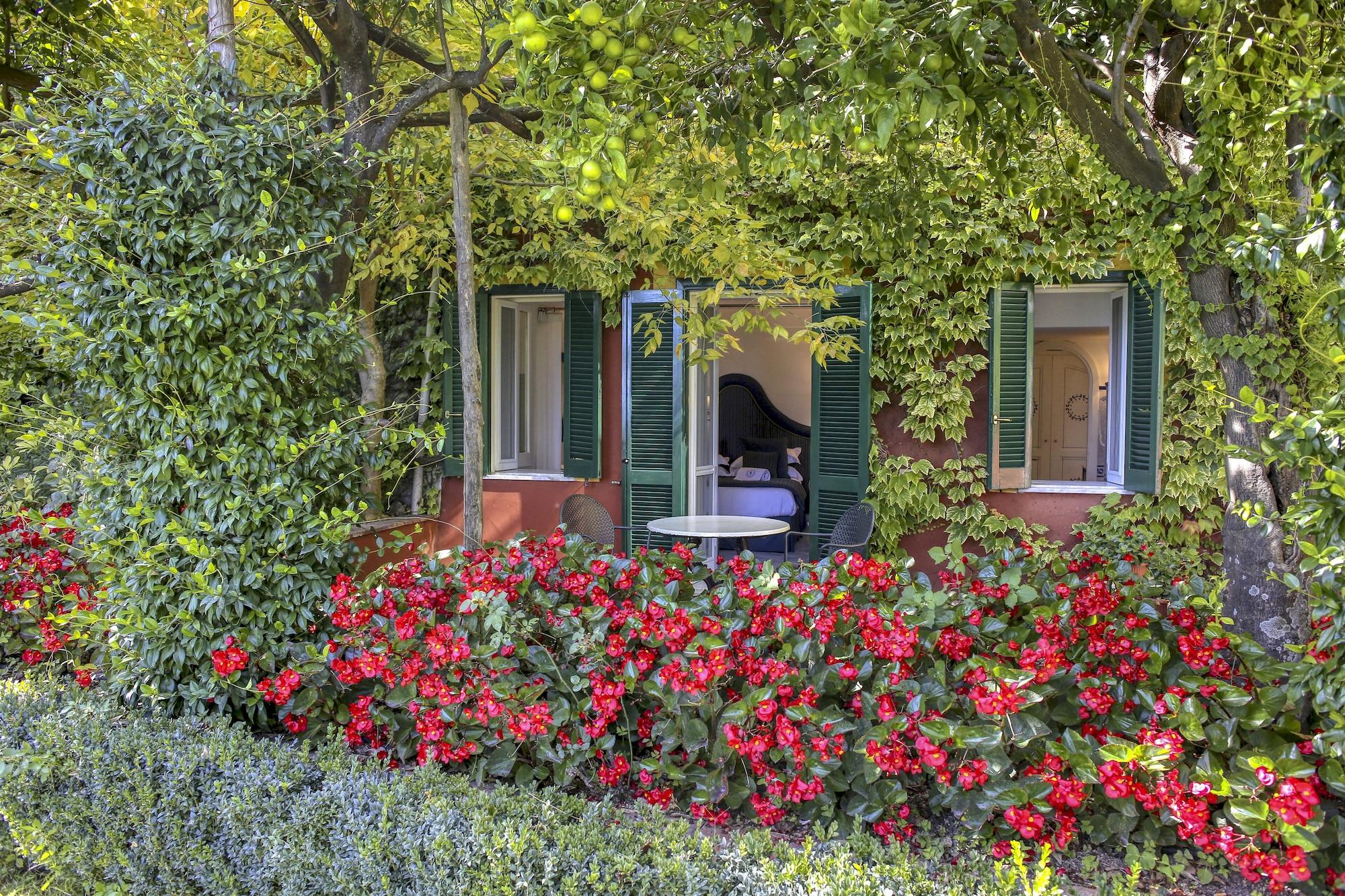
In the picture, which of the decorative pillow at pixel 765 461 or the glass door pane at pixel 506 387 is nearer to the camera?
the glass door pane at pixel 506 387

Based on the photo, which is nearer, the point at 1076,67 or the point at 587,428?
the point at 1076,67

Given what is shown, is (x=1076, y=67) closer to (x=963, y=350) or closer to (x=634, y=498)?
(x=963, y=350)

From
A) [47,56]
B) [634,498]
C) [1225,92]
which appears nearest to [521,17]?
[1225,92]

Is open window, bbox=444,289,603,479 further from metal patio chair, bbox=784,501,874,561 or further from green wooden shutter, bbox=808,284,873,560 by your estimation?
metal patio chair, bbox=784,501,874,561

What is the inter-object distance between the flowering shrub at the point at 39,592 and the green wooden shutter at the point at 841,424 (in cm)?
405

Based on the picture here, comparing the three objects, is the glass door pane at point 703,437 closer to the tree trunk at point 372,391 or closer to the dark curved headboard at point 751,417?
the tree trunk at point 372,391

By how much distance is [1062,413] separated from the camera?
1024 centimetres

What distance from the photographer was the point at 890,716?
2051 millimetres

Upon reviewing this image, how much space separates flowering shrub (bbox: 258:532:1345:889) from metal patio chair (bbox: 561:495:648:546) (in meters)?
2.57

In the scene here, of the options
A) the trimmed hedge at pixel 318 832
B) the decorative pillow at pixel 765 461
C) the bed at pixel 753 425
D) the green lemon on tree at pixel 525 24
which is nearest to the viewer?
the green lemon on tree at pixel 525 24

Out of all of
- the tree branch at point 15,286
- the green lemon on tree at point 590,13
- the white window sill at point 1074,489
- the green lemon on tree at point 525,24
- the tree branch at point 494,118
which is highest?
the tree branch at point 494,118

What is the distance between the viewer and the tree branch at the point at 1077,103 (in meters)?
2.21

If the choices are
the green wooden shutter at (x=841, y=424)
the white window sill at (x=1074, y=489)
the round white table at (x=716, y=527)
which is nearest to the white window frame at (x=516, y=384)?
the round white table at (x=716, y=527)

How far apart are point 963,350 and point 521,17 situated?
4723 millimetres
